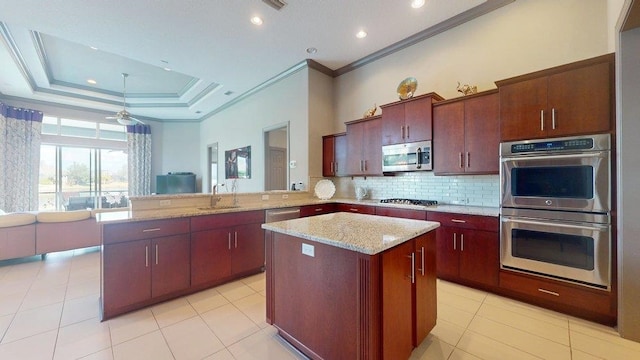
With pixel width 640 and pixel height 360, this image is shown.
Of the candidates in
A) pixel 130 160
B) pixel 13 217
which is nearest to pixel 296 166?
pixel 13 217

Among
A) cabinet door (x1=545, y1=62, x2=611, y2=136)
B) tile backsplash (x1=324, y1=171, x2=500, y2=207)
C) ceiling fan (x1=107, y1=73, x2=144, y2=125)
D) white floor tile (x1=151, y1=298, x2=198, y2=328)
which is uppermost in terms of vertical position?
ceiling fan (x1=107, y1=73, x2=144, y2=125)

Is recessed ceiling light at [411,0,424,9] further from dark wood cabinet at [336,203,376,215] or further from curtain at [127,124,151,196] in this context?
curtain at [127,124,151,196]

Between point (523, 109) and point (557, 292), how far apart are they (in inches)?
70.0

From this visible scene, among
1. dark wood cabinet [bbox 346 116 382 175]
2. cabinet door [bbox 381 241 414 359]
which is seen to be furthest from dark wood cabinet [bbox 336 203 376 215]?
cabinet door [bbox 381 241 414 359]

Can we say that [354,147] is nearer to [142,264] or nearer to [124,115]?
[142,264]

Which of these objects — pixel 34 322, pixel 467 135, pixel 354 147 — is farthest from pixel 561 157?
pixel 34 322

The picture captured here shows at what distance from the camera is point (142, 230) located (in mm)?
2375

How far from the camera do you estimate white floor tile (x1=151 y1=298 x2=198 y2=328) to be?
86.8 inches

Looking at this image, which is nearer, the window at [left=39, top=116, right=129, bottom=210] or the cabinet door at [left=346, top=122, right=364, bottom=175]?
the cabinet door at [left=346, top=122, right=364, bottom=175]

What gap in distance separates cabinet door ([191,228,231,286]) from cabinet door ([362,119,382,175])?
239 cm

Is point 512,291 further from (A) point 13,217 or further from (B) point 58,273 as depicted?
(A) point 13,217

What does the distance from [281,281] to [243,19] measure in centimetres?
332

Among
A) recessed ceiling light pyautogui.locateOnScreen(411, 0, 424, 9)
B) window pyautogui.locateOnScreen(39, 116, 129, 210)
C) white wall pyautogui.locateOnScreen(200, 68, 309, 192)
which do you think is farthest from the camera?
window pyautogui.locateOnScreen(39, 116, 129, 210)

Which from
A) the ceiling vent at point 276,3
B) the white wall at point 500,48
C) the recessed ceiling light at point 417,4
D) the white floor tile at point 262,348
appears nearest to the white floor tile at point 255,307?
the white floor tile at point 262,348
